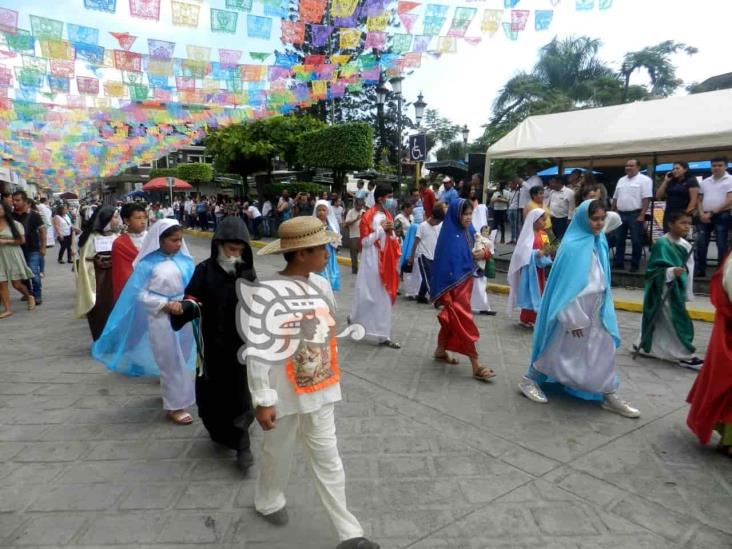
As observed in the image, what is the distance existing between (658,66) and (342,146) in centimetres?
1951

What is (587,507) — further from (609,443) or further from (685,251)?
(685,251)

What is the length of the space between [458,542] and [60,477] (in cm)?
231

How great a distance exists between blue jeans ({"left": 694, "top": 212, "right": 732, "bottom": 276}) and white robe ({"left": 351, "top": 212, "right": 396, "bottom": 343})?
503cm

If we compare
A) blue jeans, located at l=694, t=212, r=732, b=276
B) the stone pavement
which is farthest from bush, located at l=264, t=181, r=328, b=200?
the stone pavement

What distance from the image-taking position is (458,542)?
240cm

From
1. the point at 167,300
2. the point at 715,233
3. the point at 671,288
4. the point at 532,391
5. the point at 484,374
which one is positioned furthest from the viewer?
the point at 715,233

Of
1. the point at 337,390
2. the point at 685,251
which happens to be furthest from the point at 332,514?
the point at 685,251

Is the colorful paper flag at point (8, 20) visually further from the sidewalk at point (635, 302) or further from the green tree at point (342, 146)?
the green tree at point (342, 146)

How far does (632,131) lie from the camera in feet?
28.6

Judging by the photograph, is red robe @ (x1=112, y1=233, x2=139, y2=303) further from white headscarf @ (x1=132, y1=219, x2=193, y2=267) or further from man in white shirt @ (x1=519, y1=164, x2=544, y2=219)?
man in white shirt @ (x1=519, y1=164, x2=544, y2=219)

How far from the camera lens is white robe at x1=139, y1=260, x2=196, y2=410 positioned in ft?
11.7

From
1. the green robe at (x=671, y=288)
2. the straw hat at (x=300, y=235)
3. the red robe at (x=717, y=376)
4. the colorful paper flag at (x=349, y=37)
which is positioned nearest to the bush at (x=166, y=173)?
the colorful paper flag at (x=349, y=37)

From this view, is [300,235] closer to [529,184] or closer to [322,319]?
[322,319]

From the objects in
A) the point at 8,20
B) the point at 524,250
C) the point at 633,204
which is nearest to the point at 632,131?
the point at 633,204
